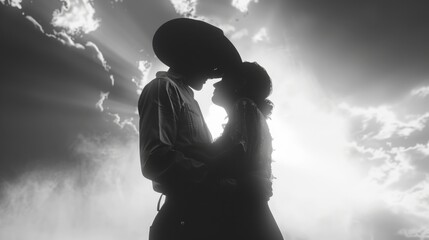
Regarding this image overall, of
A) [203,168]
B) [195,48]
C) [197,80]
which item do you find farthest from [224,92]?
[203,168]

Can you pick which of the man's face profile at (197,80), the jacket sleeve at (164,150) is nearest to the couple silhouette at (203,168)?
the jacket sleeve at (164,150)

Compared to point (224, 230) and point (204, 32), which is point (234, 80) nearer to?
point (204, 32)

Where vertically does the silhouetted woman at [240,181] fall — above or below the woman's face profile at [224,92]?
below

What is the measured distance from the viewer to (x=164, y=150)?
1512 millimetres

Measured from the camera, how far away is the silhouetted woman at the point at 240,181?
156 cm

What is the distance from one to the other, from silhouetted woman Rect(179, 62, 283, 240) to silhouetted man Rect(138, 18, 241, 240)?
0.21 feet

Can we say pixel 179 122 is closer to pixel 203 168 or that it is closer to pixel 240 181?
pixel 203 168

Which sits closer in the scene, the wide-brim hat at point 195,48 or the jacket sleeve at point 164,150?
the jacket sleeve at point 164,150

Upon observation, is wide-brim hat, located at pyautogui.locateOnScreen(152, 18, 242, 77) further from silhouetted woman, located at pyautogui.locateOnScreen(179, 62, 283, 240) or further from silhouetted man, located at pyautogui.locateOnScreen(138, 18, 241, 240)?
silhouetted woman, located at pyautogui.locateOnScreen(179, 62, 283, 240)

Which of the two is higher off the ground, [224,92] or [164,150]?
[224,92]

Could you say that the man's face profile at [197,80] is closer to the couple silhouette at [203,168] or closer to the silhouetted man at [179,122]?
the silhouetted man at [179,122]

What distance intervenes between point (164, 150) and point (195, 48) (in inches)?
42.4

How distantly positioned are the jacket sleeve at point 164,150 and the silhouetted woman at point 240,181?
0.12 meters

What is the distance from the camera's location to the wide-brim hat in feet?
7.52
